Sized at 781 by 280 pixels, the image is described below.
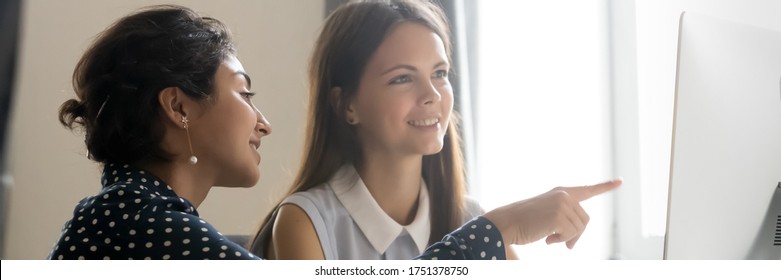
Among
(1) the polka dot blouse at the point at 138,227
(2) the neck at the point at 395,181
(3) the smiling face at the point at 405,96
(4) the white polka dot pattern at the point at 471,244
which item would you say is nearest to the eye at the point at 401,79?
(3) the smiling face at the point at 405,96

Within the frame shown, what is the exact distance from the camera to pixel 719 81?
3.46 ft

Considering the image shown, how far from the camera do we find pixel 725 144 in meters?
1.07

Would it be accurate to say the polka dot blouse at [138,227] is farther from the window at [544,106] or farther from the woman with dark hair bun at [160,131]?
the window at [544,106]

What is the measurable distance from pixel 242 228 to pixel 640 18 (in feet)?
2.33

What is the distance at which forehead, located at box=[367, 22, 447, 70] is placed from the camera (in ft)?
3.93

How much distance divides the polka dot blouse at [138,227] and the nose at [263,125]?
16cm

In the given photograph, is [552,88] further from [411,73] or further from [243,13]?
[243,13]

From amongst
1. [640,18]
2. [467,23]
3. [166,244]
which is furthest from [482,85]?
[166,244]

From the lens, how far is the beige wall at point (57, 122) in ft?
3.89

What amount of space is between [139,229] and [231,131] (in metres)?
0.21

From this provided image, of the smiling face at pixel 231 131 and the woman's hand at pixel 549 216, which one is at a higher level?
the smiling face at pixel 231 131

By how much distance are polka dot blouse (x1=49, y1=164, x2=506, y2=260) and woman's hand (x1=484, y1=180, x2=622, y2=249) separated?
0.37 metres

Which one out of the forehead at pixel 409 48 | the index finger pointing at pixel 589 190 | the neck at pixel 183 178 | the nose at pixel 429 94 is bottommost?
the index finger pointing at pixel 589 190

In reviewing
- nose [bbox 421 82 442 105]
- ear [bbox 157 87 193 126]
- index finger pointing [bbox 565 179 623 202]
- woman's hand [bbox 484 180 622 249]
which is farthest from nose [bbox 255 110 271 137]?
index finger pointing [bbox 565 179 623 202]
